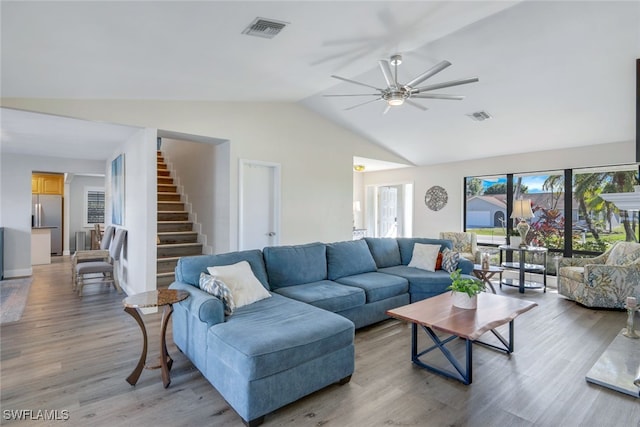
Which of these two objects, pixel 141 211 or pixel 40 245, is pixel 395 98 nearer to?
pixel 141 211

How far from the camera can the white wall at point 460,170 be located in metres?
5.36

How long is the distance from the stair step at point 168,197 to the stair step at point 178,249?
4.83 feet

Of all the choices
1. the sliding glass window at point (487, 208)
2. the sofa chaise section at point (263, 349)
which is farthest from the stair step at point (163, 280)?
the sliding glass window at point (487, 208)

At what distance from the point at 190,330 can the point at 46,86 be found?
2669 millimetres

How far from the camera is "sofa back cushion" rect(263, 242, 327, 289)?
3.53m

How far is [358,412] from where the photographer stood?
2.12m

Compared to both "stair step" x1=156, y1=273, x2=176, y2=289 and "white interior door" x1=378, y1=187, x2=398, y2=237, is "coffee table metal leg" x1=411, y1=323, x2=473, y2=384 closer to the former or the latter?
"stair step" x1=156, y1=273, x2=176, y2=289

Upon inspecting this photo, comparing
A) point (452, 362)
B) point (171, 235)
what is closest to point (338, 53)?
point (452, 362)

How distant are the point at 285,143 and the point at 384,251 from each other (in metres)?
2.43

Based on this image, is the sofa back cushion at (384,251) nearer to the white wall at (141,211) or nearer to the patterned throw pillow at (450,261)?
the patterned throw pillow at (450,261)

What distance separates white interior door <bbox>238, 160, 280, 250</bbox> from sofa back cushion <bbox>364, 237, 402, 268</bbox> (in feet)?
5.30

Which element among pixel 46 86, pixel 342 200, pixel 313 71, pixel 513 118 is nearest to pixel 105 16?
pixel 46 86

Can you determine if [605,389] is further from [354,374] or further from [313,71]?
[313,71]

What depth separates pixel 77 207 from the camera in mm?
9039
